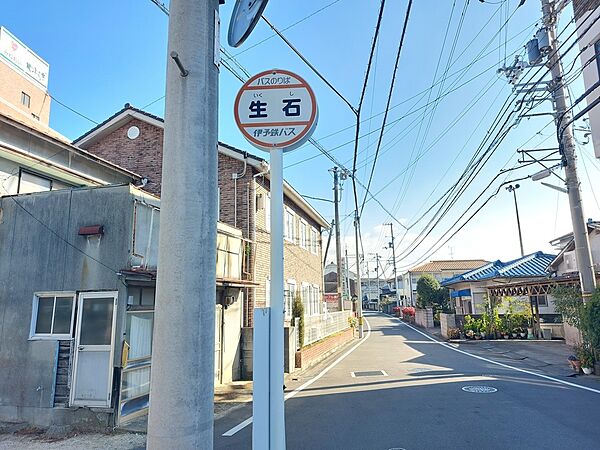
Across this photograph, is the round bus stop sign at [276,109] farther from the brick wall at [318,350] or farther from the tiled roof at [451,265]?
the tiled roof at [451,265]

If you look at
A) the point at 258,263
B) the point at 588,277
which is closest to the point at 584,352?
the point at 588,277

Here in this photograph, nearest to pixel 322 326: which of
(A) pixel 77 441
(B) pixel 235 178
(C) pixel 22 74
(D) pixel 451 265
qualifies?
(B) pixel 235 178

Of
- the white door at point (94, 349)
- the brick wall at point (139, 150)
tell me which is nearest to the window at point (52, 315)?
the white door at point (94, 349)

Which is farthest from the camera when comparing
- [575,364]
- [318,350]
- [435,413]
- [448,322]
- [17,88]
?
[17,88]

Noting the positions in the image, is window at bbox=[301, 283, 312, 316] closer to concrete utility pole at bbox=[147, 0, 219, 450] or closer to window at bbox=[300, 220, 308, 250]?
window at bbox=[300, 220, 308, 250]

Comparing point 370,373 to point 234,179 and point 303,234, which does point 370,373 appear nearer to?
point 234,179

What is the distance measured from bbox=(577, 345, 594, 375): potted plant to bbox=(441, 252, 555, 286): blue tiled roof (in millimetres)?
13728

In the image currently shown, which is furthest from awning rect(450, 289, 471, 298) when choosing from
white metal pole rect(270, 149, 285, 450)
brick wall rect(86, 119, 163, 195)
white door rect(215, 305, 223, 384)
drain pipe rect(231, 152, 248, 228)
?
white metal pole rect(270, 149, 285, 450)

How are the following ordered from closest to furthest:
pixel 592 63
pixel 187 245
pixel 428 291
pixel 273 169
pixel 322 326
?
1. pixel 187 245
2. pixel 273 169
3. pixel 592 63
4. pixel 322 326
5. pixel 428 291

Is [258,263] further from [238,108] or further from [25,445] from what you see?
[238,108]

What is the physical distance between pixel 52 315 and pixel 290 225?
10792 millimetres

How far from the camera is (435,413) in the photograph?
7.04 m

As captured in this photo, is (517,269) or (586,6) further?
(517,269)

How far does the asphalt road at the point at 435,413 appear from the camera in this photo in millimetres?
5676
